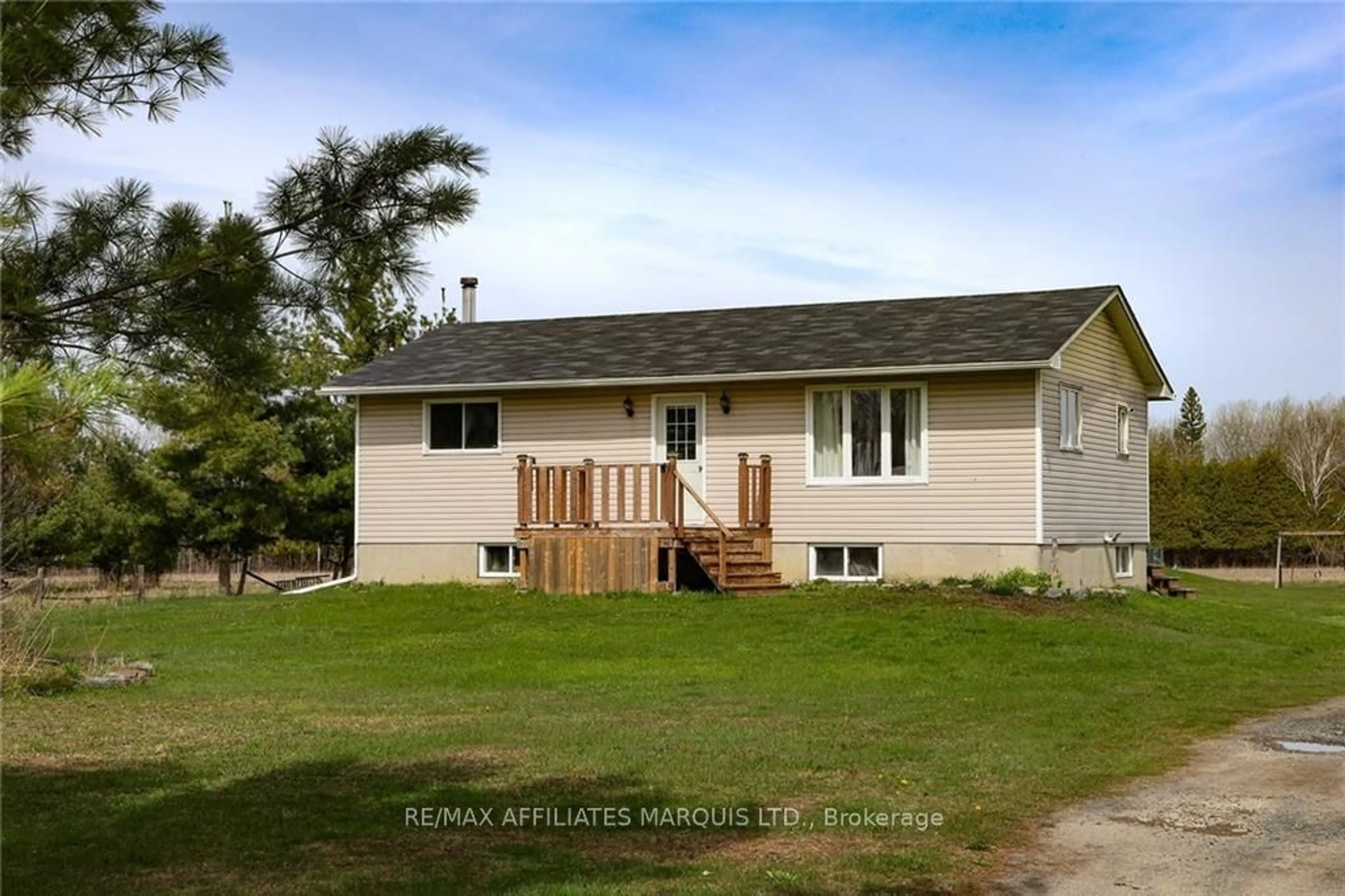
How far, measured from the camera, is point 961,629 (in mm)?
17594

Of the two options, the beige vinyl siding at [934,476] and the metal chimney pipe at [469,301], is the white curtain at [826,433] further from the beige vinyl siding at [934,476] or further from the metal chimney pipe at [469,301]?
the metal chimney pipe at [469,301]

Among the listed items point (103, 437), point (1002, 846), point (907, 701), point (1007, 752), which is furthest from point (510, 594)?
point (103, 437)

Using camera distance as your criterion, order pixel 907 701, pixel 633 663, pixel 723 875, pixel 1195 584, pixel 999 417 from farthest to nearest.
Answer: pixel 1195 584 → pixel 999 417 → pixel 633 663 → pixel 907 701 → pixel 723 875

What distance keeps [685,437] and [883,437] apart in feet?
10.7

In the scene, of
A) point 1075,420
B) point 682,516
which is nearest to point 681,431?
point 682,516

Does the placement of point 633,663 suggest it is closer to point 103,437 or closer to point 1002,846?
point 1002,846

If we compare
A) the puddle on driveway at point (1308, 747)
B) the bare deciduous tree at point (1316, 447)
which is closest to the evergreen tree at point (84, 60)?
the puddle on driveway at point (1308, 747)

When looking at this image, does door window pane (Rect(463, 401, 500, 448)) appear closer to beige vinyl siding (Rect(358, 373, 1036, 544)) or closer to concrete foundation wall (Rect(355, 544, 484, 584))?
beige vinyl siding (Rect(358, 373, 1036, 544))

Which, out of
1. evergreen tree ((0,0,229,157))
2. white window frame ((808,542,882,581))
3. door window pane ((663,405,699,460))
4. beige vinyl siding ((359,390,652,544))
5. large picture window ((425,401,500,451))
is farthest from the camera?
large picture window ((425,401,500,451))

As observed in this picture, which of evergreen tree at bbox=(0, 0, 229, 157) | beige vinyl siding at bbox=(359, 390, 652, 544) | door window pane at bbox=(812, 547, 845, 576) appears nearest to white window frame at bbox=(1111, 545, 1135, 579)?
door window pane at bbox=(812, 547, 845, 576)

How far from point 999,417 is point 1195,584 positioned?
12132mm

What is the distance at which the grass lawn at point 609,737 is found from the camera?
7227mm

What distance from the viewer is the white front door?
79.1 ft

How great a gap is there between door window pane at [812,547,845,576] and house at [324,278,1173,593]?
0.04 m
